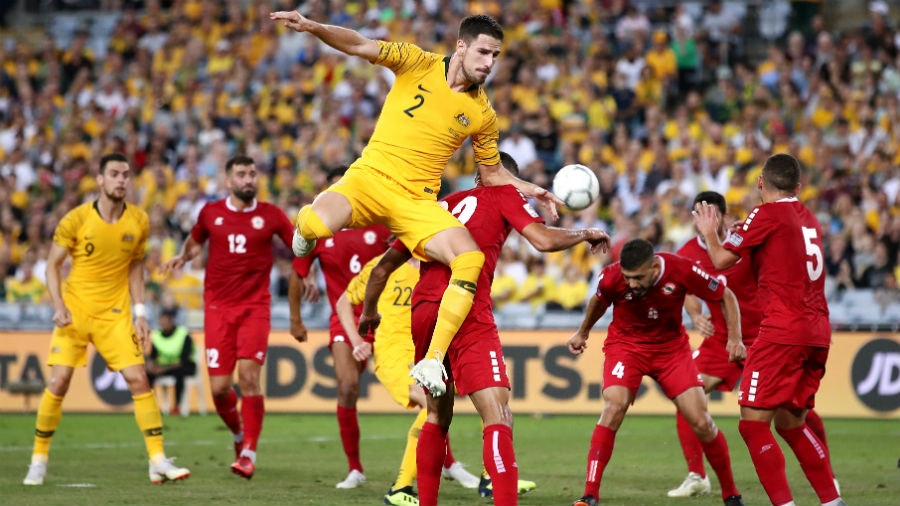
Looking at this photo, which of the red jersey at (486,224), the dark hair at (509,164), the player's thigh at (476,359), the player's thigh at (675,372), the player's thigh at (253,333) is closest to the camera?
the player's thigh at (476,359)

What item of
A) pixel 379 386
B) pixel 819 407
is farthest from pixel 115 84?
pixel 819 407

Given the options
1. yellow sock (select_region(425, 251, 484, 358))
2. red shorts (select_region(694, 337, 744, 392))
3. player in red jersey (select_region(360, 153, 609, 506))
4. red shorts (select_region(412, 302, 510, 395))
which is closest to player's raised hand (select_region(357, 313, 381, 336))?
player in red jersey (select_region(360, 153, 609, 506))

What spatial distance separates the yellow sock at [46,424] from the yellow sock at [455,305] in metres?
5.15

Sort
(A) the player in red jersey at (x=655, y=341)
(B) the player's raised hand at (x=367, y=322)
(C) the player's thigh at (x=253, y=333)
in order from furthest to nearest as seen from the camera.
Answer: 1. (C) the player's thigh at (x=253, y=333)
2. (A) the player in red jersey at (x=655, y=341)
3. (B) the player's raised hand at (x=367, y=322)

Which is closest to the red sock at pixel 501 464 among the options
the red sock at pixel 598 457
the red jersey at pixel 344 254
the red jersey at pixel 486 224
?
the red jersey at pixel 486 224

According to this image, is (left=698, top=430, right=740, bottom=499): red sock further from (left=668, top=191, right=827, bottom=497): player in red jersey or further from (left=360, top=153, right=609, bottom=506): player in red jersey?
(left=360, top=153, right=609, bottom=506): player in red jersey

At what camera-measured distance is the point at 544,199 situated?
29.7 feet

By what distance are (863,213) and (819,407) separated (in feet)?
11.2

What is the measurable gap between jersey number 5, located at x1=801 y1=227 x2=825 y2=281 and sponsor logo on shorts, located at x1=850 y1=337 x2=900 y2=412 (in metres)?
9.69

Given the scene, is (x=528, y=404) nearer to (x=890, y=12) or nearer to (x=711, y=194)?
(x=711, y=194)

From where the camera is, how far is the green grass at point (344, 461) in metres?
10.8

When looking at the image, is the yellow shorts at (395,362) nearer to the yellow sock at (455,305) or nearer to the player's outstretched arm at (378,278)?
the player's outstretched arm at (378,278)

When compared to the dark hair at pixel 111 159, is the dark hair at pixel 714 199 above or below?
below

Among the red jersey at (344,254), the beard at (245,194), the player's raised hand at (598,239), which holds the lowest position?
the red jersey at (344,254)
